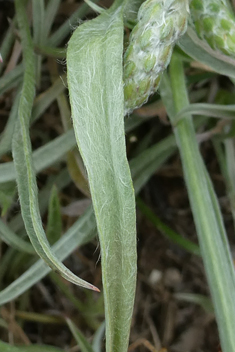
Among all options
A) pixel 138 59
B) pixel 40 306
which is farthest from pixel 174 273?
pixel 138 59

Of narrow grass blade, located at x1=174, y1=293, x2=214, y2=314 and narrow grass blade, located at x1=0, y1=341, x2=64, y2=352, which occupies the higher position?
narrow grass blade, located at x1=174, y1=293, x2=214, y2=314

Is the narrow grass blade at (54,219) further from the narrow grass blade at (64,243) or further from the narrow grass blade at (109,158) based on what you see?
the narrow grass blade at (109,158)

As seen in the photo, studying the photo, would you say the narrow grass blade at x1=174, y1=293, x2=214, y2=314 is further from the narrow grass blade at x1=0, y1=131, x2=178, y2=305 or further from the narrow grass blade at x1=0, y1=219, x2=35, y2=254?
the narrow grass blade at x1=0, y1=219, x2=35, y2=254

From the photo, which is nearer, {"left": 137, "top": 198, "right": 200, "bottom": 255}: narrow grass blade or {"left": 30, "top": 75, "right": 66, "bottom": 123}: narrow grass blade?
{"left": 30, "top": 75, "right": 66, "bottom": 123}: narrow grass blade

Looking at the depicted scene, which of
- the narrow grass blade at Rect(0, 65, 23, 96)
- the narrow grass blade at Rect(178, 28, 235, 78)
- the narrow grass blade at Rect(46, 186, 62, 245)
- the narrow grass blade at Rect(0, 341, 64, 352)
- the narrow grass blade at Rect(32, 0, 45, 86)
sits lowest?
the narrow grass blade at Rect(0, 341, 64, 352)

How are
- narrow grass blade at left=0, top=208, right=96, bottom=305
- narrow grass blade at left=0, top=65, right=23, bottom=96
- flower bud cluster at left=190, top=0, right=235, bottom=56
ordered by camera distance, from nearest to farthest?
1. flower bud cluster at left=190, top=0, right=235, bottom=56
2. narrow grass blade at left=0, top=208, right=96, bottom=305
3. narrow grass blade at left=0, top=65, right=23, bottom=96

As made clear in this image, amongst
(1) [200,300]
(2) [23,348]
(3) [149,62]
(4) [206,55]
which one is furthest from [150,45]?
(1) [200,300]

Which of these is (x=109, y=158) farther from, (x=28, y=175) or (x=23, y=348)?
(x=23, y=348)

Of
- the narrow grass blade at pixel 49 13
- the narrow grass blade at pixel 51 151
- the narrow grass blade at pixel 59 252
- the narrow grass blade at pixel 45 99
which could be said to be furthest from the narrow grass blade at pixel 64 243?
the narrow grass blade at pixel 49 13

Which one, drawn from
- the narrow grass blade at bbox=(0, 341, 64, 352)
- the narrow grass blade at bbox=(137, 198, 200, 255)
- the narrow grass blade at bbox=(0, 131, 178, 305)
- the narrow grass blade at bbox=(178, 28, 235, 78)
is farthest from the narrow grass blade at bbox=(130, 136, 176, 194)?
the narrow grass blade at bbox=(0, 341, 64, 352)
